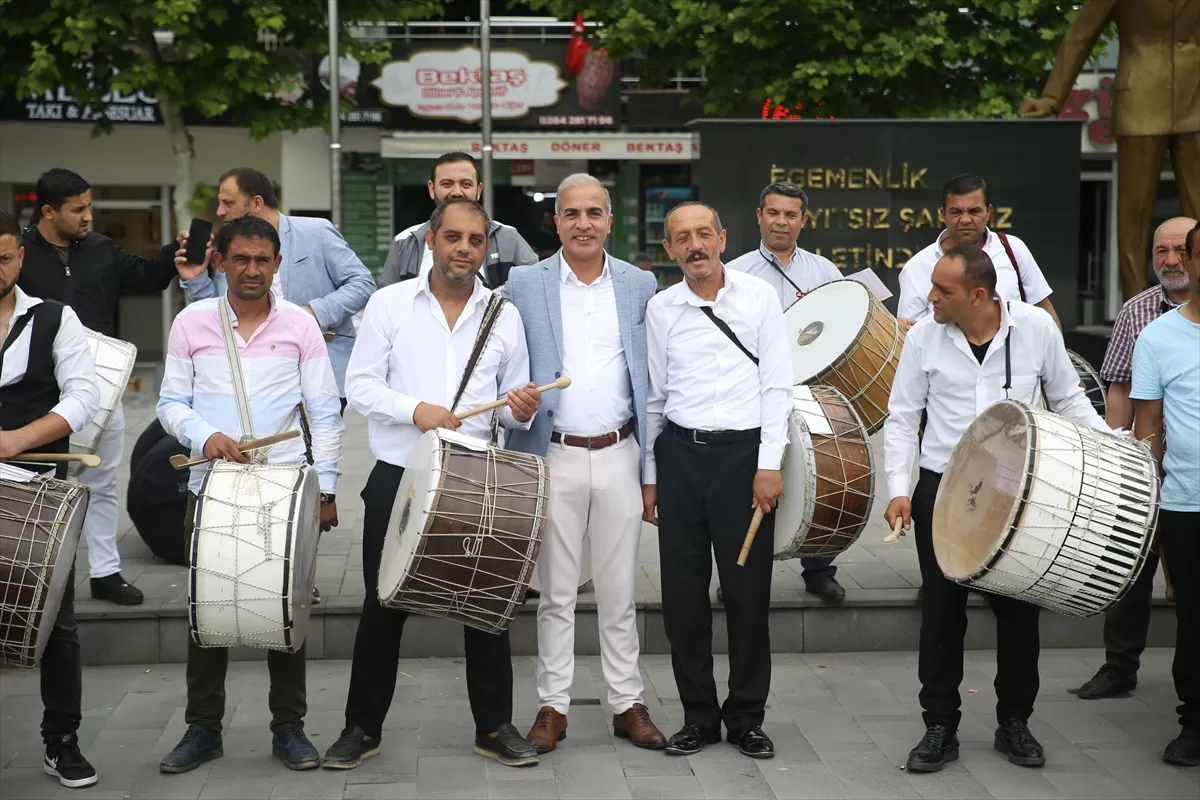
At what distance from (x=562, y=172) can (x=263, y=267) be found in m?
17.7

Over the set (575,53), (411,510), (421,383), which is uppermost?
(575,53)

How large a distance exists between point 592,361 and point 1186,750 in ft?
8.48

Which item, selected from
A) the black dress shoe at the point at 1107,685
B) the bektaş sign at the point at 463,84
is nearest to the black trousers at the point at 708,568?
the black dress shoe at the point at 1107,685

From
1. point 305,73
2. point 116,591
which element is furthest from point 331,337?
point 305,73

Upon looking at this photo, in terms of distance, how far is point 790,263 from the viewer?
712 cm

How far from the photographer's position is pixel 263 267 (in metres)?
5.12

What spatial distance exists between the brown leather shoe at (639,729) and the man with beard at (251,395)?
1.16 m

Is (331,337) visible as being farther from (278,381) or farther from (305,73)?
(305,73)

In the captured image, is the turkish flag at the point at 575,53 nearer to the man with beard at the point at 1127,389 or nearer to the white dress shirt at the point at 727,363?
the man with beard at the point at 1127,389

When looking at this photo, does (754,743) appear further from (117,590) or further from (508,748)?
(117,590)

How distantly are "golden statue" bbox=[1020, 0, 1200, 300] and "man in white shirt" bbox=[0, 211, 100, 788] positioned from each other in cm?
669

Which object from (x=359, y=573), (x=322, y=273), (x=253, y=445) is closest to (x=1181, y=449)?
(x=253, y=445)

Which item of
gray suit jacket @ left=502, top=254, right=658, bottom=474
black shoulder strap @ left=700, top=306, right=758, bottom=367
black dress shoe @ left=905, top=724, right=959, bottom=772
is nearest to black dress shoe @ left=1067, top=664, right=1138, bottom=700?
black dress shoe @ left=905, top=724, right=959, bottom=772

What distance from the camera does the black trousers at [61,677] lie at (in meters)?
5.04
